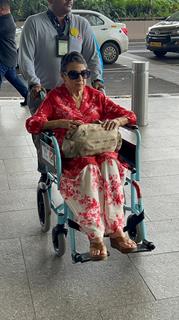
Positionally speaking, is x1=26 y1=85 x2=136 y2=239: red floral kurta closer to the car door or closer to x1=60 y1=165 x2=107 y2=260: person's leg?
x1=60 y1=165 x2=107 y2=260: person's leg

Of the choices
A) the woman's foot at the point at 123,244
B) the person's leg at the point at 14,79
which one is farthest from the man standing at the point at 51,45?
the person's leg at the point at 14,79

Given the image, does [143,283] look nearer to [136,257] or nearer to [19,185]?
[136,257]

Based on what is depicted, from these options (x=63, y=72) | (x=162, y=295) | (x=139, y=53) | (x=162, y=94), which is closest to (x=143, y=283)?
(x=162, y=295)

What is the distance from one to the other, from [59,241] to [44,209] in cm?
51

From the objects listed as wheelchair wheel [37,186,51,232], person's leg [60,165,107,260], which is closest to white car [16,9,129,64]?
wheelchair wheel [37,186,51,232]

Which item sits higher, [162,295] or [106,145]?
[106,145]

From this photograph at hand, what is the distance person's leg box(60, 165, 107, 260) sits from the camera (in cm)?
319

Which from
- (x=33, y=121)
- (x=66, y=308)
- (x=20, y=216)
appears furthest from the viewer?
(x=20, y=216)

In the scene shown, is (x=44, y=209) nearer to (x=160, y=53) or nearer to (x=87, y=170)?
(x=87, y=170)

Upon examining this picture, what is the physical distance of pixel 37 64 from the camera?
435cm

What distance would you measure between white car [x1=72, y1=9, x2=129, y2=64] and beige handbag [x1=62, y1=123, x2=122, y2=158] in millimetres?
12233

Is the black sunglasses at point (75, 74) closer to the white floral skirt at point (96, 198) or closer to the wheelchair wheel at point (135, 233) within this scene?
the white floral skirt at point (96, 198)

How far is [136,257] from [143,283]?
1.17ft

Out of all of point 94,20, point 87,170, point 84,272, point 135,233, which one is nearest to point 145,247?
point 135,233
